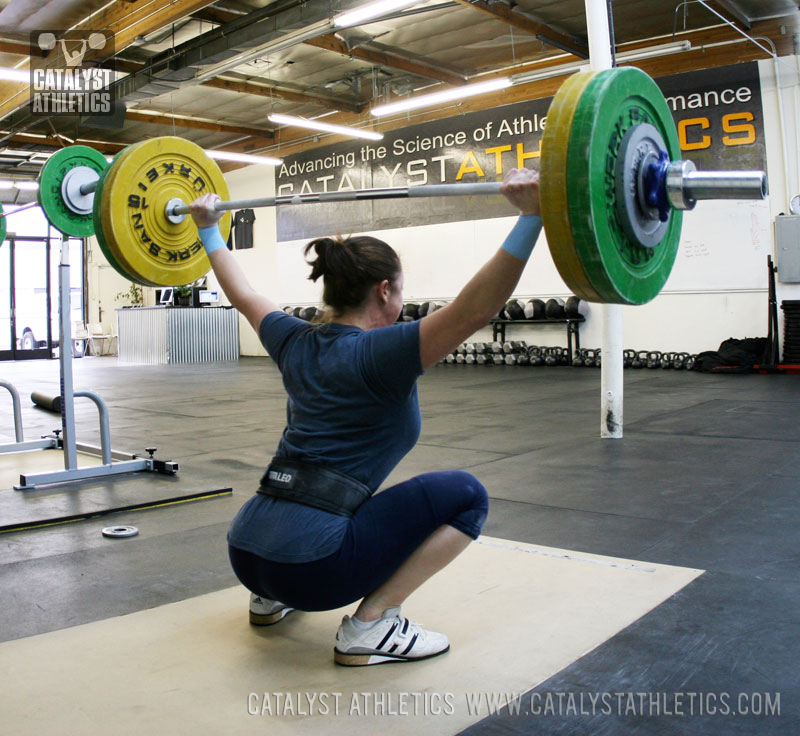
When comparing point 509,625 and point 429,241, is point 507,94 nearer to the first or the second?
point 429,241

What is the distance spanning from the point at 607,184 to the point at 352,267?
18.6 inches

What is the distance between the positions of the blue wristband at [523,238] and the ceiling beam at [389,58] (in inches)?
286

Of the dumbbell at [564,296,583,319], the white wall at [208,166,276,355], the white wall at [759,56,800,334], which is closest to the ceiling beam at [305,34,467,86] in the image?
the dumbbell at [564,296,583,319]

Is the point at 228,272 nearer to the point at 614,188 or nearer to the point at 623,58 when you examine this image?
the point at 614,188

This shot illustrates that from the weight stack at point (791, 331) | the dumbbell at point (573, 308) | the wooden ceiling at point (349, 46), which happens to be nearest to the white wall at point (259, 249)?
the wooden ceiling at point (349, 46)

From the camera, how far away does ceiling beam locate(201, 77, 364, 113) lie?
9.73 meters

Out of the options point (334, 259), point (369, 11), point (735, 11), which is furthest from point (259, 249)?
point (334, 259)

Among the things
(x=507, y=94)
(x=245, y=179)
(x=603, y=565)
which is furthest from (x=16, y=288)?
(x=603, y=565)

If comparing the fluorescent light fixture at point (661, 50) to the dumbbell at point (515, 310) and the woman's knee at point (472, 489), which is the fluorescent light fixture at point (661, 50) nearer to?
the dumbbell at point (515, 310)

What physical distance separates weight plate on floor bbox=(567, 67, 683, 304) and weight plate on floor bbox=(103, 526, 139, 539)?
5.85 ft

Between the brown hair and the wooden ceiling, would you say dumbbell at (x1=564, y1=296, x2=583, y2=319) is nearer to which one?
the wooden ceiling

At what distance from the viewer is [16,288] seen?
14.8 meters

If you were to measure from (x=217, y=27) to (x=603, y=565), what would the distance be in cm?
711

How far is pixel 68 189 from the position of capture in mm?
3240
